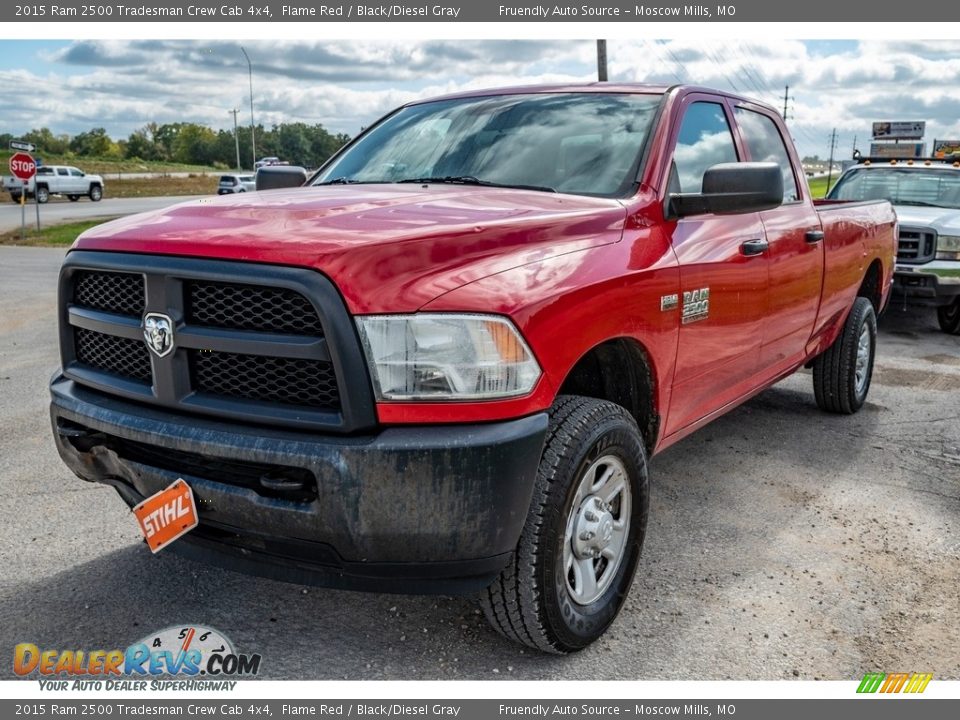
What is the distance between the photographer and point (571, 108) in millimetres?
3654

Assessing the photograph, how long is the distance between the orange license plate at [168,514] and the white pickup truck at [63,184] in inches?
1600

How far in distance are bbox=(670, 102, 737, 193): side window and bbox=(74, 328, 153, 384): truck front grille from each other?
2057 millimetres

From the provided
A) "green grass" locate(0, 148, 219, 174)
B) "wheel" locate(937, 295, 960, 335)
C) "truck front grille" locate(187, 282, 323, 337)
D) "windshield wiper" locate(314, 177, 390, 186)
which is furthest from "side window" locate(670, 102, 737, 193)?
"green grass" locate(0, 148, 219, 174)

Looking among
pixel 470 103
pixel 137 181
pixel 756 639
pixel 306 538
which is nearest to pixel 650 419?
pixel 756 639

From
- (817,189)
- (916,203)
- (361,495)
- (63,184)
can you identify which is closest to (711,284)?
(361,495)

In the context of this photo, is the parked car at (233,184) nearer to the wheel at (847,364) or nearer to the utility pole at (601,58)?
the utility pole at (601,58)

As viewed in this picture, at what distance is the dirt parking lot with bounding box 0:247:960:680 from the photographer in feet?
9.14

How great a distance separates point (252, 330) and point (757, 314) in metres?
2.41

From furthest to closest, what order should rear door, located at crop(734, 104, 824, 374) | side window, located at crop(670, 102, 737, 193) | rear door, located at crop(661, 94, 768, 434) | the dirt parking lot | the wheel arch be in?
rear door, located at crop(734, 104, 824, 374), side window, located at crop(670, 102, 737, 193), rear door, located at crop(661, 94, 768, 434), the wheel arch, the dirt parking lot

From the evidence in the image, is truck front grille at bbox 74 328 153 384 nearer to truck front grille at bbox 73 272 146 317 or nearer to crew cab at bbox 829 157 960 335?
truck front grille at bbox 73 272 146 317

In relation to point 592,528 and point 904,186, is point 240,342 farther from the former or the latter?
point 904,186

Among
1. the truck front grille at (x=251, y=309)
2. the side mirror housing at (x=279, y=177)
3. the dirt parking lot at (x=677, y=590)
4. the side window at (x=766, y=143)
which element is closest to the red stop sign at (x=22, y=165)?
the dirt parking lot at (x=677, y=590)

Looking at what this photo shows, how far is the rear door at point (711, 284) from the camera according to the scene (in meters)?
3.33

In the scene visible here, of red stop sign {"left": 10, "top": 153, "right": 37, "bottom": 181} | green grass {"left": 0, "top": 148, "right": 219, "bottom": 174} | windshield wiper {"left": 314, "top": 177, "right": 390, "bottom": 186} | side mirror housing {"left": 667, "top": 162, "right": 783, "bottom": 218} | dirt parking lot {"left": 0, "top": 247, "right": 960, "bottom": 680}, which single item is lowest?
dirt parking lot {"left": 0, "top": 247, "right": 960, "bottom": 680}
